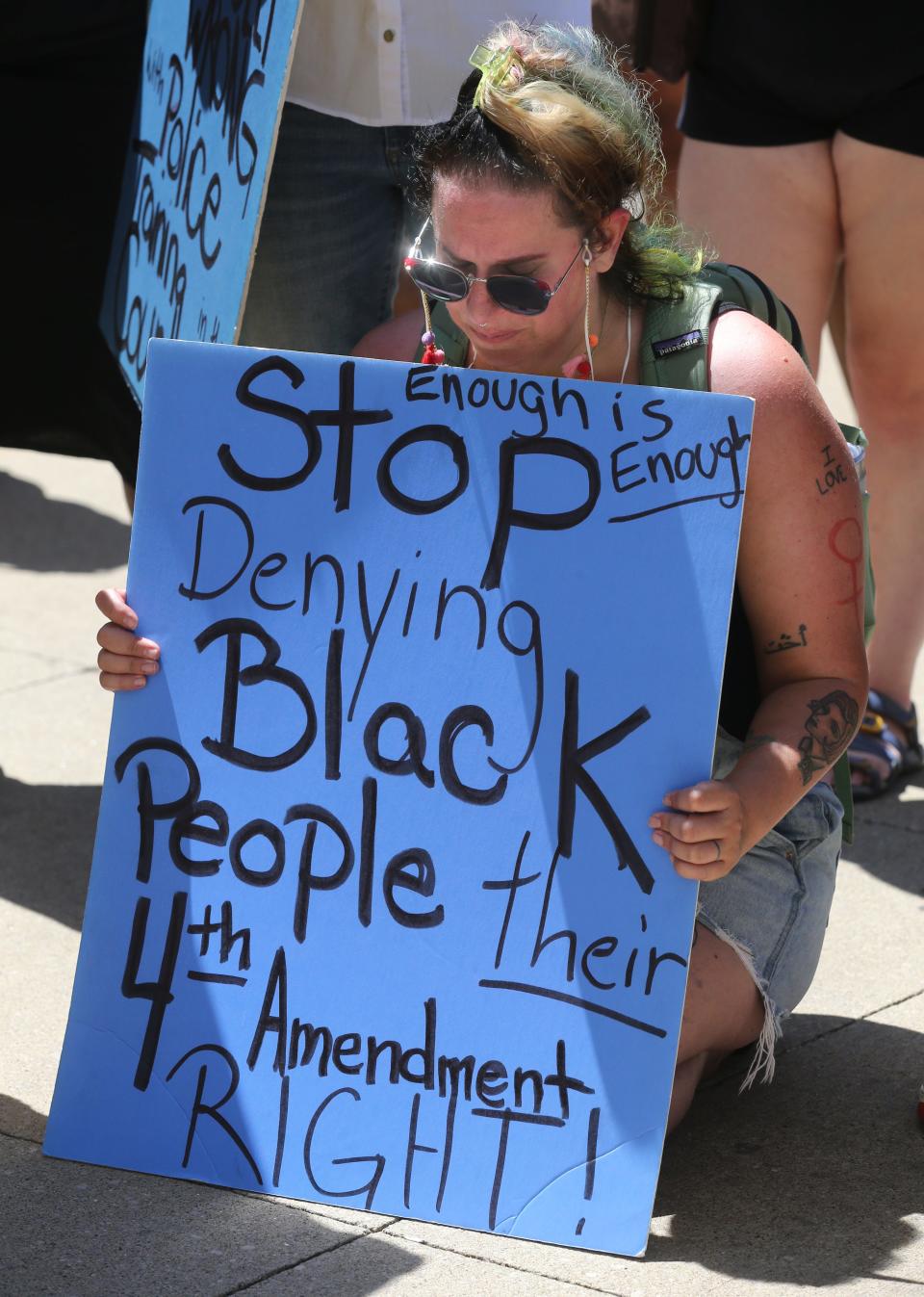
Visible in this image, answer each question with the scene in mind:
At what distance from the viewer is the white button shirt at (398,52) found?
114 inches

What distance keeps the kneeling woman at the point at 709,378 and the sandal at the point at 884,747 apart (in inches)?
45.2

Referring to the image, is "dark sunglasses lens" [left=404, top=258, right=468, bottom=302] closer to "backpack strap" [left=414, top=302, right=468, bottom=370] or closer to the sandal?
"backpack strap" [left=414, top=302, right=468, bottom=370]

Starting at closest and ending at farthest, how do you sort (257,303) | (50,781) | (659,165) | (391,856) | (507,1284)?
(507,1284)
(391,856)
(659,165)
(257,303)
(50,781)

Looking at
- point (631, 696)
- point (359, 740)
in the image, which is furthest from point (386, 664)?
point (631, 696)

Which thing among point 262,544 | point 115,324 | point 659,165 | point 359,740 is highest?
point 659,165

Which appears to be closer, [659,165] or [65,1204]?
[65,1204]

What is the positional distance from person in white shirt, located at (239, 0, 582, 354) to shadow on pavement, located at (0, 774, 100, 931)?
0.92 m

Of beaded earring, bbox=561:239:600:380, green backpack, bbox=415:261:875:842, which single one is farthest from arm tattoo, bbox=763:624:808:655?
beaded earring, bbox=561:239:600:380

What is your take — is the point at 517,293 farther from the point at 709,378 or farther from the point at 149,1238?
the point at 149,1238

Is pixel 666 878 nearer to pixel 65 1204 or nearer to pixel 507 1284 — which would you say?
pixel 507 1284

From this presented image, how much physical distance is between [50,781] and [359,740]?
1.52m

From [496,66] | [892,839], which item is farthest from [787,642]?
[892,839]

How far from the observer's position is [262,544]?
2150 millimetres

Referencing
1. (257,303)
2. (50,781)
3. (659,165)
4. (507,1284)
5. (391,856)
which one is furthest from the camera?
(50,781)
